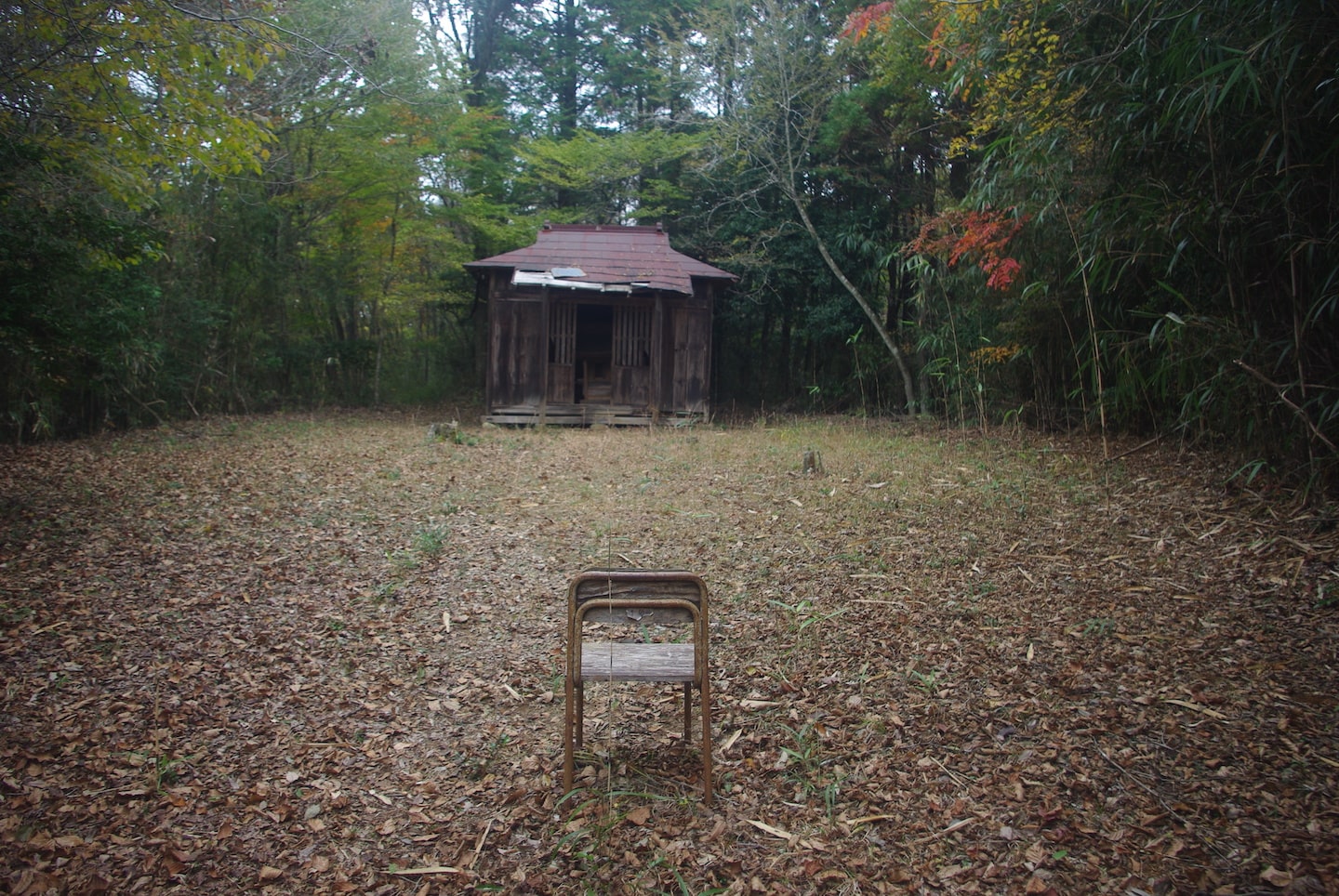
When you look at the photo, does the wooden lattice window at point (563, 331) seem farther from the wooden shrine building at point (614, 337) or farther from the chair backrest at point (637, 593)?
the chair backrest at point (637, 593)

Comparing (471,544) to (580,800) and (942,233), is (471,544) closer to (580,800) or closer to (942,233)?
(580,800)

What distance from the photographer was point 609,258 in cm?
1260

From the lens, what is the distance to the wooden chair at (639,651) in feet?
8.86

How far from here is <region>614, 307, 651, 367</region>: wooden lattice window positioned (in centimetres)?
1288

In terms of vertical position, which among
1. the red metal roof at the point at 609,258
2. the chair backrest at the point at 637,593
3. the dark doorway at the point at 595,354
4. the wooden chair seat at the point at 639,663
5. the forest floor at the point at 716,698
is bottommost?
the forest floor at the point at 716,698

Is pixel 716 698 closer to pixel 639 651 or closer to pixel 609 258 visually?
pixel 639 651

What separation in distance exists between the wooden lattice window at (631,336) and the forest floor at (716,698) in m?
6.93

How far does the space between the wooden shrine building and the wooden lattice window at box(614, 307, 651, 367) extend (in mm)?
16

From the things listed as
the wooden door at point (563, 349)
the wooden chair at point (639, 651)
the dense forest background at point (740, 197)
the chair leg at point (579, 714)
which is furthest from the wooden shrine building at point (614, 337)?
the wooden chair at point (639, 651)

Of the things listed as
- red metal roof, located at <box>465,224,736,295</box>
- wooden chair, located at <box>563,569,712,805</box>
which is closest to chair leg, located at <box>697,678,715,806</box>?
wooden chair, located at <box>563,569,712,805</box>

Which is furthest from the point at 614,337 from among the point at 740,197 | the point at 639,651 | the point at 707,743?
the point at 707,743

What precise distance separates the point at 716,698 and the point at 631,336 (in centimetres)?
999

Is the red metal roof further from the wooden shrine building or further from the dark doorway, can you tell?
the dark doorway

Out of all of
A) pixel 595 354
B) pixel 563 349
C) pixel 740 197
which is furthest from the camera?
pixel 595 354
